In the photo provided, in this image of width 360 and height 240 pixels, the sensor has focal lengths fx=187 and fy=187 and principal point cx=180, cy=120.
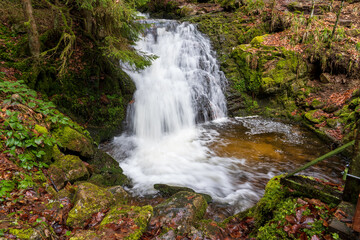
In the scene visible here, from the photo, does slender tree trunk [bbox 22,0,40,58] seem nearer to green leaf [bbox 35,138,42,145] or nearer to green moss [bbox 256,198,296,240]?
green leaf [bbox 35,138,42,145]

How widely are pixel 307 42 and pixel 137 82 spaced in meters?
9.61

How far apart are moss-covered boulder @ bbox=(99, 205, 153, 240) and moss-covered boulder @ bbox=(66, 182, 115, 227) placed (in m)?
0.25

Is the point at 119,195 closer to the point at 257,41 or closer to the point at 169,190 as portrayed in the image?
the point at 169,190

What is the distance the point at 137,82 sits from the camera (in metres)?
9.18

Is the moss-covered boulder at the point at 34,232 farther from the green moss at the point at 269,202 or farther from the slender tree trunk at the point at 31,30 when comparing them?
the slender tree trunk at the point at 31,30

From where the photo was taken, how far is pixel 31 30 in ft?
17.2

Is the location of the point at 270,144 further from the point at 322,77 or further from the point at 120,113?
Result: the point at 120,113

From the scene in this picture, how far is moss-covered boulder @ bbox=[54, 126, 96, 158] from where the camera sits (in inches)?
175

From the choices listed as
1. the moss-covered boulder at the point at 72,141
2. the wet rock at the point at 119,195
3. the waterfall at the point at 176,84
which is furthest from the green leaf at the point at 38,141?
the waterfall at the point at 176,84

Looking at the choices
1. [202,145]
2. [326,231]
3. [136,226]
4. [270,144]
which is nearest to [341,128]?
[270,144]

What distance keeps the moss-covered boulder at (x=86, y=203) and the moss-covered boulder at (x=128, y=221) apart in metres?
0.25

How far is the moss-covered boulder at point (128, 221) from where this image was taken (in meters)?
2.44

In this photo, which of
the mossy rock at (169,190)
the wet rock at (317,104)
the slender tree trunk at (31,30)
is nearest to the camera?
the mossy rock at (169,190)

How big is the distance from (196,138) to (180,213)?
523 cm
